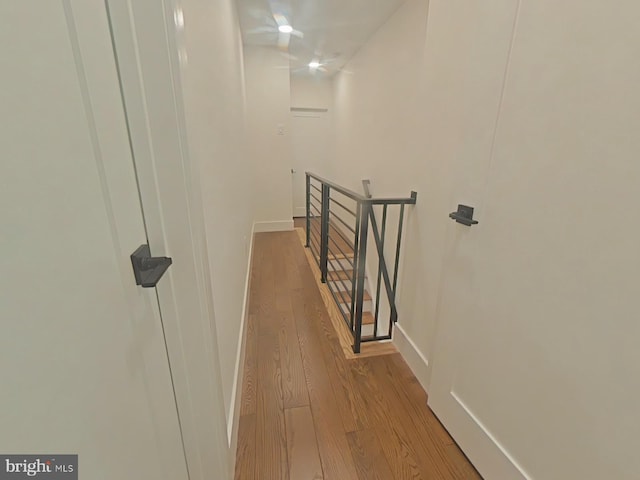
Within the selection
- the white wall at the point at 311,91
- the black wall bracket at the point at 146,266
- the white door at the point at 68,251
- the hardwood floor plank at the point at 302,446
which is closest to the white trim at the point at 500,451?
the hardwood floor plank at the point at 302,446

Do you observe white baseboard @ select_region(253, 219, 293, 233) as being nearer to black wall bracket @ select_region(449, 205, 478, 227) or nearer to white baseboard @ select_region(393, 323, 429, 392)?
white baseboard @ select_region(393, 323, 429, 392)

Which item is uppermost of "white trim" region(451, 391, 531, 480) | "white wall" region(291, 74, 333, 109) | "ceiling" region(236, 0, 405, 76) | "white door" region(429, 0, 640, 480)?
"ceiling" region(236, 0, 405, 76)

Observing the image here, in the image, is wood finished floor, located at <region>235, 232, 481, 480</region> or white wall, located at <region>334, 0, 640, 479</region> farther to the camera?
wood finished floor, located at <region>235, 232, 481, 480</region>

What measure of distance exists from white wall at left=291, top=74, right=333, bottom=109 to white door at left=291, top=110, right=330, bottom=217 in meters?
0.15

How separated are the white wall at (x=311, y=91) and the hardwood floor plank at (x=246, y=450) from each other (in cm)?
486

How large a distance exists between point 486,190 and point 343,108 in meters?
3.83

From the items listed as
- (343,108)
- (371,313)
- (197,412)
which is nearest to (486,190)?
(197,412)

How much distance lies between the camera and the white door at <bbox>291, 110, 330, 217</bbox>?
5.12m

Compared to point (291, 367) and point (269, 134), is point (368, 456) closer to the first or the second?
point (291, 367)

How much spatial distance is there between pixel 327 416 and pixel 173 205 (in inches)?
50.0

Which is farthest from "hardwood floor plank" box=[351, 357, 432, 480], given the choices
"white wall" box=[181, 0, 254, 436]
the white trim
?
"white wall" box=[181, 0, 254, 436]

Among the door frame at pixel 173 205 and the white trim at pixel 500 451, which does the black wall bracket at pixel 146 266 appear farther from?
the white trim at pixel 500 451

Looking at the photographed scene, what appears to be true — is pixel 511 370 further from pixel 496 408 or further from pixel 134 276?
pixel 134 276

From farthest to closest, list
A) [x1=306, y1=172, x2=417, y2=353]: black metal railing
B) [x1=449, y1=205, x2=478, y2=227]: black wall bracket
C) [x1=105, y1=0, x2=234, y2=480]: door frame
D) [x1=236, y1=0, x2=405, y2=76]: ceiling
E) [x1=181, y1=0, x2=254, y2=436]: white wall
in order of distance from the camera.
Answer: [x1=236, y1=0, x2=405, y2=76]: ceiling, [x1=306, y1=172, x2=417, y2=353]: black metal railing, [x1=449, y1=205, x2=478, y2=227]: black wall bracket, [x1=181, y1=0, x2=254, y2=436]: white wall, [x1=105, y1=0, x2=234, y2=480]: door frame
